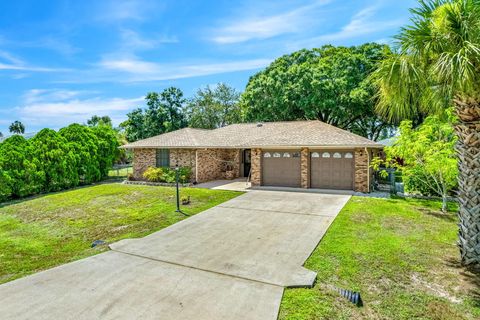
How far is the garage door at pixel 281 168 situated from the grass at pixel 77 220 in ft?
9.18

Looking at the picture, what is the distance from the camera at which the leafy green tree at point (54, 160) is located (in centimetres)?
1711

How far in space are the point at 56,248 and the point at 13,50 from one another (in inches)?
531

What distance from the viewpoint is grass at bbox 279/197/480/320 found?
4344 millimetres

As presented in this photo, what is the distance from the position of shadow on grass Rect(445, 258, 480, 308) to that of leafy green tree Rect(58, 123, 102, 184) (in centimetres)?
2088

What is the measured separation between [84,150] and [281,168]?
1457cm

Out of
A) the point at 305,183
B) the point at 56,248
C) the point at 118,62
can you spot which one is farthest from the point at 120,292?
the point at 118,62

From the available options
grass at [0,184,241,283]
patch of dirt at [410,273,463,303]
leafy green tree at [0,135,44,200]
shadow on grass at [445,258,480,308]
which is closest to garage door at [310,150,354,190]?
grass at [0,184,241,283]

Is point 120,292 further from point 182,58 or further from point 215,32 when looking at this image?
point 182,58

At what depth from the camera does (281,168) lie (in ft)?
52.9

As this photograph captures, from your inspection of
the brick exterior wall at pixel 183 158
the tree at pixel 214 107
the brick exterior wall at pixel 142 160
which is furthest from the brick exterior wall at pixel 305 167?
the tree at pixel 214 107

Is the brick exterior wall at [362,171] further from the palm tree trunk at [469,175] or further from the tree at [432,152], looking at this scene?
the palm tree trunk at [469,175]

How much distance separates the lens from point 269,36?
15.6 meters

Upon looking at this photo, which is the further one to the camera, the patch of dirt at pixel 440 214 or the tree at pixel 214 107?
the tree at pixel 214 107

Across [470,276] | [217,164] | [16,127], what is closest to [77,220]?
[217,164]
